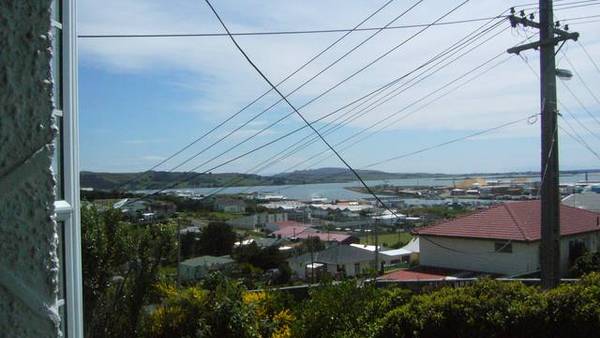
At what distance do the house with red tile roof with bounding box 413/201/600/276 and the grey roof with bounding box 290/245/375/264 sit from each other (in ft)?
15.0

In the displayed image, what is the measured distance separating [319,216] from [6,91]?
47.8 metres

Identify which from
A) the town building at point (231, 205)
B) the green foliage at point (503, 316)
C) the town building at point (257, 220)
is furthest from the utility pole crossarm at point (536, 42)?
the town building at point (257, 220)

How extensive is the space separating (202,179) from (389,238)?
4683 cm

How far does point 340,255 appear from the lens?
125ft

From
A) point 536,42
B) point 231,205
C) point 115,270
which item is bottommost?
point 115,270

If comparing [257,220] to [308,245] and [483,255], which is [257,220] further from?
[483,255]

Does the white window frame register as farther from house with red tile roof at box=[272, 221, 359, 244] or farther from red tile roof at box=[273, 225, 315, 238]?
red tile roof at box=[273, 225, 315, 238]

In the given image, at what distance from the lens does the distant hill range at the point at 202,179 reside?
11906 mm

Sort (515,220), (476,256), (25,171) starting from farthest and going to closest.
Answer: (515,220) < (476,256) < (25,171)

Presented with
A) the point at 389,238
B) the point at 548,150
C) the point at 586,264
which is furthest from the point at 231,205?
the point at 389,238

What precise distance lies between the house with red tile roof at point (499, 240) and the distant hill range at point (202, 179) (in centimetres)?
1268

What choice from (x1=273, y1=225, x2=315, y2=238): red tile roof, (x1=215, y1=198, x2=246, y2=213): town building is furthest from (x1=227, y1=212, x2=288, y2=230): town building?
(x1=215, y1=198, x2=246, y2=213): town building

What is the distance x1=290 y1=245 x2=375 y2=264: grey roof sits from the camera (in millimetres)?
37812

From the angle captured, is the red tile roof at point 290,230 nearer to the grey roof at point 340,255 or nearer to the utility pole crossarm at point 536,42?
the grey roof at point 340,255
